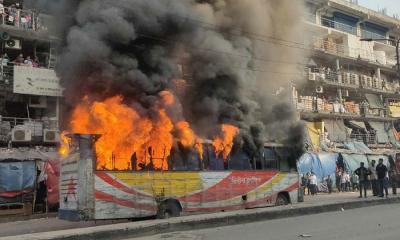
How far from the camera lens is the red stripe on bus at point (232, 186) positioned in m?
15.0

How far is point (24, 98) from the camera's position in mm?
23344

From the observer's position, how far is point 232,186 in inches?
624

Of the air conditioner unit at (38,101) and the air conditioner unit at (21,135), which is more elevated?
the air conditioner unit at (38,101)

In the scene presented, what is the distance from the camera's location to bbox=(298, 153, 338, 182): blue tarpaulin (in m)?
29.4

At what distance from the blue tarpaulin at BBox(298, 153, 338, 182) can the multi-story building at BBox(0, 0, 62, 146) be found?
14471mm

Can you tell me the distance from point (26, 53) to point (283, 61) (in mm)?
12704

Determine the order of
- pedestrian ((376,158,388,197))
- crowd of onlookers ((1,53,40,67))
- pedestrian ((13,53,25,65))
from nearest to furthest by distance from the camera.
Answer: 1. pedestrian ((376,158,388,197))
2. crowd of onlookers ((1,53,40,67))
3. pedestrian ((13,53,25,65))

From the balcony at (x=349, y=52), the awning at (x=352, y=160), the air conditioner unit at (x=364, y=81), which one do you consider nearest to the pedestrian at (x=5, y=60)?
the awning at (x=352, y=160)

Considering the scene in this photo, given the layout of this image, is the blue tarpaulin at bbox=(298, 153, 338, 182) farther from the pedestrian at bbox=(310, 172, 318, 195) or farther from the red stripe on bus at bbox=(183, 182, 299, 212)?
the red stripe on bus at bbox=(183, 182, 299, 212)

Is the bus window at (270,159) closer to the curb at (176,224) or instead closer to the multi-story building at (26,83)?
the curb at (176,224)

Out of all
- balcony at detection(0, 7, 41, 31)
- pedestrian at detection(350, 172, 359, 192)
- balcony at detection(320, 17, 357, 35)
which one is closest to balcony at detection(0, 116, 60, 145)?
balcony at detection(0, 7, 41, 31)

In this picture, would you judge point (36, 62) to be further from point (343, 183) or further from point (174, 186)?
point (343, 183)

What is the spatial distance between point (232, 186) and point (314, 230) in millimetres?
4835

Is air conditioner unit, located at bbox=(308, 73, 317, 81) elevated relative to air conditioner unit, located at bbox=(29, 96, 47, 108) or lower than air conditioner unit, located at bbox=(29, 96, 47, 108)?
elevated
